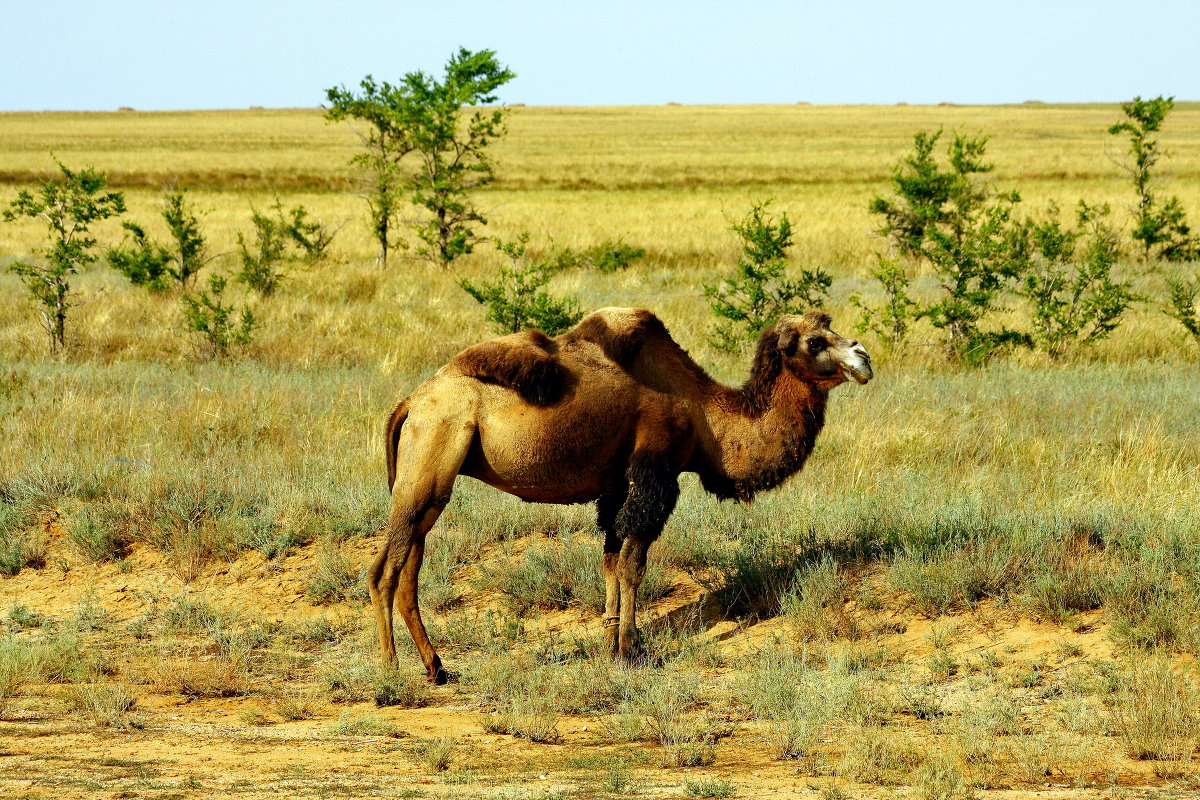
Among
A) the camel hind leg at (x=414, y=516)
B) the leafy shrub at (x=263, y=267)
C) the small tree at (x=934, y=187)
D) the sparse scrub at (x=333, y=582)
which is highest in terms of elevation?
the small tree at (x=934, y=187)

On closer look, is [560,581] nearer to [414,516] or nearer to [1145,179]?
[414,516]

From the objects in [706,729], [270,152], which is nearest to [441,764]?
[706,729]

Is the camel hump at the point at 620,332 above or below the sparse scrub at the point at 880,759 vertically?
above

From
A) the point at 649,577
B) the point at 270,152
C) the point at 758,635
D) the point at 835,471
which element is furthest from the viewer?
the point at 270,152

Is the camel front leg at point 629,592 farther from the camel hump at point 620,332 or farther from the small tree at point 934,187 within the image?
the small tree at point 934,187

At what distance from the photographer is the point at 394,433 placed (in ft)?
21.4

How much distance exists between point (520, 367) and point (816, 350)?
167 cm

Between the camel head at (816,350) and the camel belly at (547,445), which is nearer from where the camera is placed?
the camel belly at (547,445)

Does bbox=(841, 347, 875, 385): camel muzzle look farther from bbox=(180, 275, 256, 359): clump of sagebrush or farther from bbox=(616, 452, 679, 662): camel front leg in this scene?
bbox=(180, 275, 256, 359): clump of sagebrush

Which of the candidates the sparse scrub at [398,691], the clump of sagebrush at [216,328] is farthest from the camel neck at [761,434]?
the clump of sagebrush at [216,328]

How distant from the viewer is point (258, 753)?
5.21 m

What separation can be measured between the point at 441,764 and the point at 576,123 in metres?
134

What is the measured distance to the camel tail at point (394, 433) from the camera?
639 cm

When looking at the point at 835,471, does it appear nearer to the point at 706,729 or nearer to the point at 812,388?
the point at 812,388
